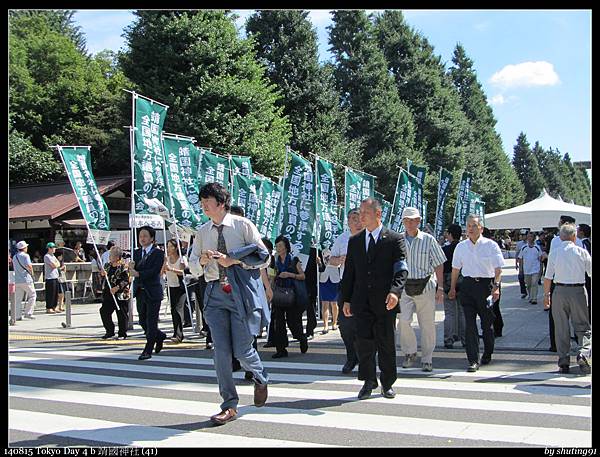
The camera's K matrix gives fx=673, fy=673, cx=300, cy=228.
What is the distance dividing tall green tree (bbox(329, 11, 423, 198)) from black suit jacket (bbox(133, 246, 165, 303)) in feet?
103

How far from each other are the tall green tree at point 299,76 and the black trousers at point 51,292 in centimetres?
1831

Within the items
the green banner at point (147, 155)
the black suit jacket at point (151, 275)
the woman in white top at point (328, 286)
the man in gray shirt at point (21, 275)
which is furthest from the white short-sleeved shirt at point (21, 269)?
the woman in white top at point (328, 286)

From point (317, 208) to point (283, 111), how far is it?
70.6 feet

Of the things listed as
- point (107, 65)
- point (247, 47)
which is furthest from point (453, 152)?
point (107, 65)

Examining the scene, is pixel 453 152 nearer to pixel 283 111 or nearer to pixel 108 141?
pixel 283 111

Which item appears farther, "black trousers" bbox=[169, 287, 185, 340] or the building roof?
the building roof

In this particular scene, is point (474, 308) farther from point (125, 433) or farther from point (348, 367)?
point (125, 433)

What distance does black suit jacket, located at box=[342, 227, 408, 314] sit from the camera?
687 cm

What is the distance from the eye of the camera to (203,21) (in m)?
28.0

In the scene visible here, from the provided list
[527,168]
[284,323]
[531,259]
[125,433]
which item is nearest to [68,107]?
[531,259]

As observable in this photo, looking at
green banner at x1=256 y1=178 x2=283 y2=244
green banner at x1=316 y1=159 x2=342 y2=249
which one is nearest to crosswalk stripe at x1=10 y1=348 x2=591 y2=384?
green banner at x1=316 y1=159 x2=342 y2=249

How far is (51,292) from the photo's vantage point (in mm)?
19062

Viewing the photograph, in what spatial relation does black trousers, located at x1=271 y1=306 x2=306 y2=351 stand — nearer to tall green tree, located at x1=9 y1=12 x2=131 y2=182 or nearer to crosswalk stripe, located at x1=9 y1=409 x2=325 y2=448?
crosswalk stripe, located at x1=9 y1=409 x2=325 y2=448

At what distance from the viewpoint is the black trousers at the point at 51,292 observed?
19.0 m
